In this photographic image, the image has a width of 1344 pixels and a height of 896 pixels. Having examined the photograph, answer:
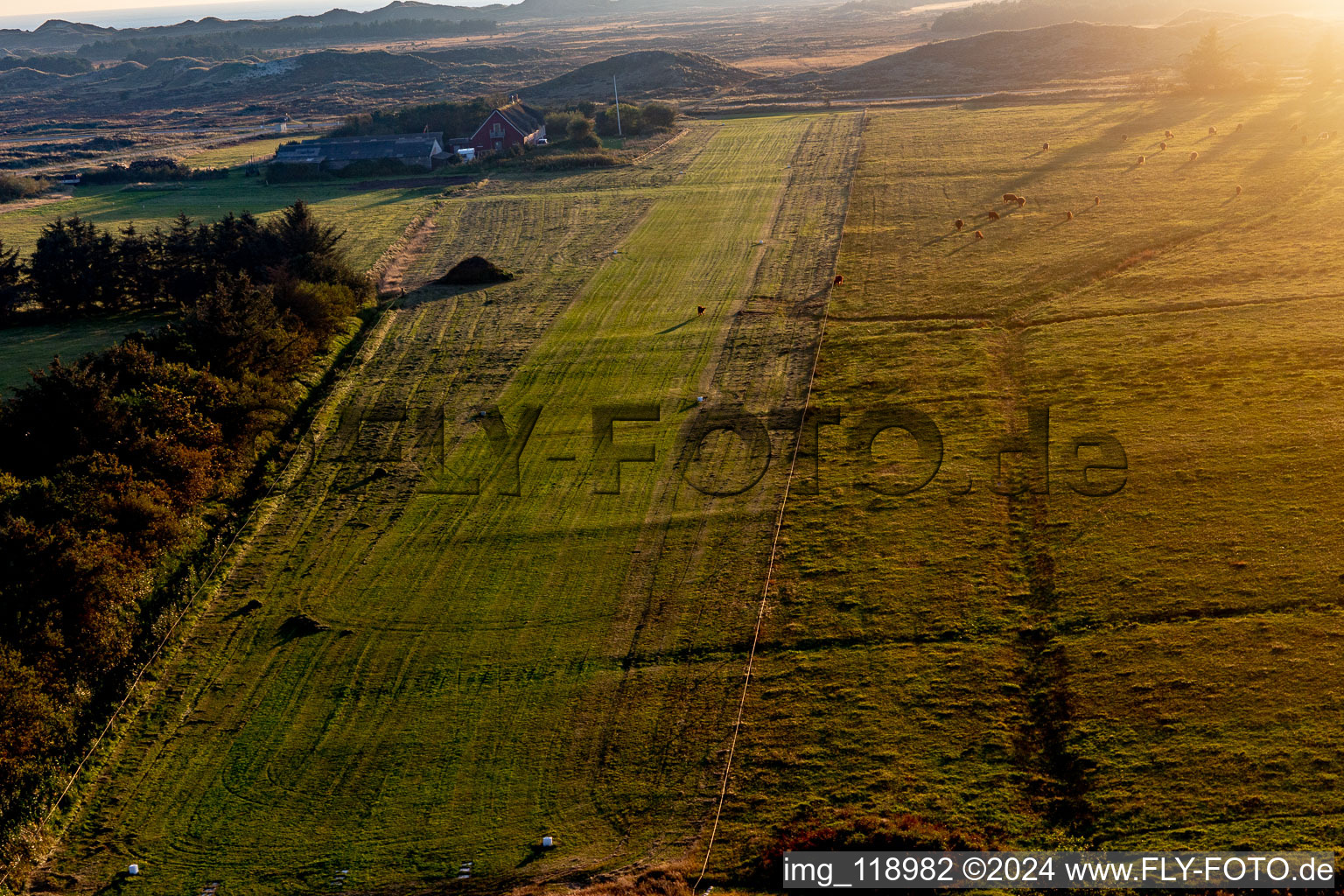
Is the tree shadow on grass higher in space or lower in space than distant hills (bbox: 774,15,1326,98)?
lower

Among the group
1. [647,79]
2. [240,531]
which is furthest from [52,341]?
[647,79]

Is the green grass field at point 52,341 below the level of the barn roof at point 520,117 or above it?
below

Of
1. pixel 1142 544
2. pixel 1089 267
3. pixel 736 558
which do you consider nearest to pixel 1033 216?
pixel 1089 267

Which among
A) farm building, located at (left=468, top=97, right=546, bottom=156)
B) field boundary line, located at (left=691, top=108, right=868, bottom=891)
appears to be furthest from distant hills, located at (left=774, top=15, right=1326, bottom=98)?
field boundary line, located at (left=691, top=108, right=868, bottom=891)

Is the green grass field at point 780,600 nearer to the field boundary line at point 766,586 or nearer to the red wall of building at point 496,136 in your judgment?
the field boundary line at point 766,586

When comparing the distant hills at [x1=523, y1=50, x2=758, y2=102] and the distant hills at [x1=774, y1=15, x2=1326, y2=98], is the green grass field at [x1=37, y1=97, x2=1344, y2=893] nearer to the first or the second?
the distant hills at [x1=774, y1=15, x2=1326, y2=98]

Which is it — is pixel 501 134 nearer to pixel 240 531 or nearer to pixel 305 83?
pixel 240 531

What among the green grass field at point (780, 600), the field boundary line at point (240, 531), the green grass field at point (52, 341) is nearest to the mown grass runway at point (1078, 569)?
the green grass field at point (780, 600)
